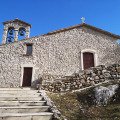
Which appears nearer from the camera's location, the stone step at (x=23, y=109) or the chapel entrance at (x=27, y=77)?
the stone step at (x=23, y=109)

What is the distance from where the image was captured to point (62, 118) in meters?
4.50

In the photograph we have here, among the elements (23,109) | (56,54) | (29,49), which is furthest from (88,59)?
(23,109)

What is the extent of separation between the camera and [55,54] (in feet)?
52.8

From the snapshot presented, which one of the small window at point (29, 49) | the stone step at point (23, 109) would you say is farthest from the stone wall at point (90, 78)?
the small window at point (29, 49)

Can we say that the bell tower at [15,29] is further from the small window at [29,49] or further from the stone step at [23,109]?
the stone step at [23,109]

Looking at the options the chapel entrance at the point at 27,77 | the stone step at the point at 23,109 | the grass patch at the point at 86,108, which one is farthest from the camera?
the chapel entrance at the point at 27,77

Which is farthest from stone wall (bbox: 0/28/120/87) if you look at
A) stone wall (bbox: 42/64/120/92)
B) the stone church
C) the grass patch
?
the grass patch

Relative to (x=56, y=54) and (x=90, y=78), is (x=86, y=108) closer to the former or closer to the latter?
(x=90, y=78)

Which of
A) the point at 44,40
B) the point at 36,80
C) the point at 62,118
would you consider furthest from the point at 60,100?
the point at 44,40

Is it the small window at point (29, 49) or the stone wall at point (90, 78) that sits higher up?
the small window at point (29, 49)

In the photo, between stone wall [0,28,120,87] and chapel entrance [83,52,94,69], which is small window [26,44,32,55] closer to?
stone wall [0,28,120,87]

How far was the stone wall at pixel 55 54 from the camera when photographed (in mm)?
15352

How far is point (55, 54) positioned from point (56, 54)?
96 millimetres

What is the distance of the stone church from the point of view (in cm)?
1537
